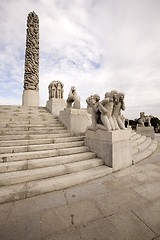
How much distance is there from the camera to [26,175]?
2705 mm

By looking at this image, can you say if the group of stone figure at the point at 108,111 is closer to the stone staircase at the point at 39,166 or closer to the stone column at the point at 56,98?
the stone staircase at the point at 39,166

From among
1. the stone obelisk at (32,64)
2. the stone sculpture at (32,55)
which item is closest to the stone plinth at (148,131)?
the stone obelisk at (32,64)

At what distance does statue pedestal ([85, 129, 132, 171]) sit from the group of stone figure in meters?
0.25

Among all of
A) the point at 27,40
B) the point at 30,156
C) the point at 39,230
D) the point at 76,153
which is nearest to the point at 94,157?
the point at 76,153

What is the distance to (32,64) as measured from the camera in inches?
626

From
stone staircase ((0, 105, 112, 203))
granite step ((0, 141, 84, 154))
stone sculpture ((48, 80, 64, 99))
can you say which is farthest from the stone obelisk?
granite step ((0, 141, 84, 154))

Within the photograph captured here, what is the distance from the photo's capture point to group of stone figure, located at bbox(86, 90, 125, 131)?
155 inches

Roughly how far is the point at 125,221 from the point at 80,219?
0.67m

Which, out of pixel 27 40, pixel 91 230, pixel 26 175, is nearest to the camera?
pixel 91 230

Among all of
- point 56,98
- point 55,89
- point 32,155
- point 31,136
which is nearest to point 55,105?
point 56,98

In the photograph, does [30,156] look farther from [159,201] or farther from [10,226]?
[159,201]

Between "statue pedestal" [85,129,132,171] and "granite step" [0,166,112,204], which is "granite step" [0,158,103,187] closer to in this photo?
"granite step" [0,166,112,204]

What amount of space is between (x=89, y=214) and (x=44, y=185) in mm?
1149

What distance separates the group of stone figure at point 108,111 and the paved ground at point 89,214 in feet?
6.12
